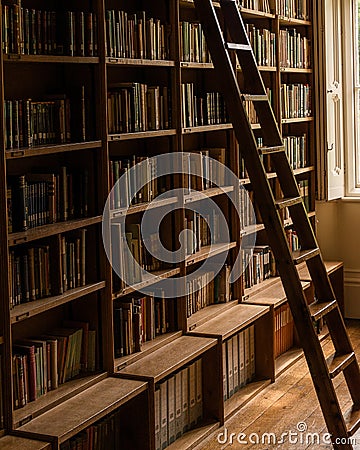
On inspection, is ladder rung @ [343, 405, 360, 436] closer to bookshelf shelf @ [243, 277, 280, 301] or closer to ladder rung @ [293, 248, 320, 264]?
ladder rung @ [293, 248, 320, 264]

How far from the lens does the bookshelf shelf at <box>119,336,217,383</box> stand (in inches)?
147

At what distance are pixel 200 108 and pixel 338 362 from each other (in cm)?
156

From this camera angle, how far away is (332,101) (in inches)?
244

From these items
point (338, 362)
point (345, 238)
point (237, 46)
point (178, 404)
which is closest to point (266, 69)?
point (237, 46)

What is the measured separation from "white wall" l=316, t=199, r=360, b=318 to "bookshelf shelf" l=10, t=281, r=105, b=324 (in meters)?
3.13

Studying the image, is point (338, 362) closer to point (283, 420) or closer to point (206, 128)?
point (283, 420)

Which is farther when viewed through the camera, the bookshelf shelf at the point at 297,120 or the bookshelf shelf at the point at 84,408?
the bookshelf shelf at the point at 297,120

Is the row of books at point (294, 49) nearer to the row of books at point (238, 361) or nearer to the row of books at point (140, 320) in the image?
the row of books at point (238, 361)

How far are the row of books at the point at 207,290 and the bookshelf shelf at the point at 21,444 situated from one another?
1.61 metres

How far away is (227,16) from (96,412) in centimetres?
213

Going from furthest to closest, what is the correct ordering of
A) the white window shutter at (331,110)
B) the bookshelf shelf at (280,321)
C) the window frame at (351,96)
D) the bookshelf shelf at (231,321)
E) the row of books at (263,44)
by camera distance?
1. the window frame at (351,96)
2. the white window shutter at (331,110)
3. the row of books at (263,44)
4. the bookshelf shelf at (280,321)
5. the bookshelf shelf at (231,321)

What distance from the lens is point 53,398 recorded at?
339 cm

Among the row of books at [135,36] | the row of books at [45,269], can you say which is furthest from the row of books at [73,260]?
the row of books at [135,36]

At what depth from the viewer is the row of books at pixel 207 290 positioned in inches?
179
